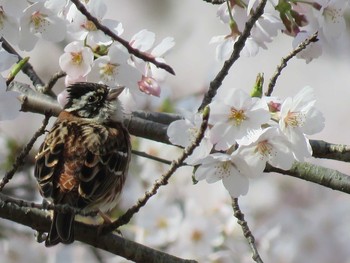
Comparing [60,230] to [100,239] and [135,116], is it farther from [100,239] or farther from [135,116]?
[135,116]

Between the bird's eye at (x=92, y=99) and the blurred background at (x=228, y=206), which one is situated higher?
the bird's eye at (x=92, y=99)

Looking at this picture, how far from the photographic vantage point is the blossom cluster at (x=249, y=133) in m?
2.87

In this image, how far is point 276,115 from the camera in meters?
2.94

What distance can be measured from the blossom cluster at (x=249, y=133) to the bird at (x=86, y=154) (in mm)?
766

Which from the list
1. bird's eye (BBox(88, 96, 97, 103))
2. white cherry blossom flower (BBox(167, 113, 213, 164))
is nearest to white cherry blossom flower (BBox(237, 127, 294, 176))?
white cherry blossom flower (BBox(167, 113, 213, 164))

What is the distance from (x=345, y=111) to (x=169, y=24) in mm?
1840

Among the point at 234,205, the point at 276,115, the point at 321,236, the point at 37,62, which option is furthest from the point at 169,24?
the point at 276,115

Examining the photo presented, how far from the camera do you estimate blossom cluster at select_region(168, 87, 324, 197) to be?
287 cm

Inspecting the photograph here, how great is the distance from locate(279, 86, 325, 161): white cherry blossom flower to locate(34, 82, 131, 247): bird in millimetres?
995

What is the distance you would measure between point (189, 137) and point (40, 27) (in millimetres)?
682

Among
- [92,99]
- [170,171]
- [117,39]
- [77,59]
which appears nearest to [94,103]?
[92,99]

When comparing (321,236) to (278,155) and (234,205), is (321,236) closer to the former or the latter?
(234,205)

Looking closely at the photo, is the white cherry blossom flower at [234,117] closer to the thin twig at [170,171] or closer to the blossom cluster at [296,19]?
the thin twig at [170,171]

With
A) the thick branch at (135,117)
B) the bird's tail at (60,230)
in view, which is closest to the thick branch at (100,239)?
the bird's tail at (60,230)
